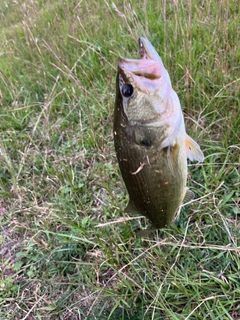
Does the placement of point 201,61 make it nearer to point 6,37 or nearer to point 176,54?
point 176,54

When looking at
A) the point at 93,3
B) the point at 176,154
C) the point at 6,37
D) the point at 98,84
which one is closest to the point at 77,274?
the point at 176,154

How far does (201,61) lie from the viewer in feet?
8.37

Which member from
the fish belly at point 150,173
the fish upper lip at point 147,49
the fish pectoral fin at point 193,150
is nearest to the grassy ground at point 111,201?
the fish belly at point 150,173

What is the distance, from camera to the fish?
45.8 inches

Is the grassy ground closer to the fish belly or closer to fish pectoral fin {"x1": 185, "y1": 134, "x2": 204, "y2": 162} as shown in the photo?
the fish belly

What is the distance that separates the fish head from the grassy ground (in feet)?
2.15

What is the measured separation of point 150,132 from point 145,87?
15cm

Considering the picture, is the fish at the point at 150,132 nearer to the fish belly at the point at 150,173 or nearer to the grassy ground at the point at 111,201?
the fish belly at the point at 150,173

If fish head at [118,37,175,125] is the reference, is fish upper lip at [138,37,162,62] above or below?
above

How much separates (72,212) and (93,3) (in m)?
2.36

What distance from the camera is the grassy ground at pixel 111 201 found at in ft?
6.32

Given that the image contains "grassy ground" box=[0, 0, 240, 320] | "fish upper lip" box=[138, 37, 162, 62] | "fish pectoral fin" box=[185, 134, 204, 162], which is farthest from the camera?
"grassy ground" box=[0, 0, 240, 320]

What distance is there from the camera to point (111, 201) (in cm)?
237

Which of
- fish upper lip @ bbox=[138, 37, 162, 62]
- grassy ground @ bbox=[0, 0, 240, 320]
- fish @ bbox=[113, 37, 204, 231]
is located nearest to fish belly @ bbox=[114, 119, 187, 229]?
fish @ bbox=[113, 37, 204, 231]
